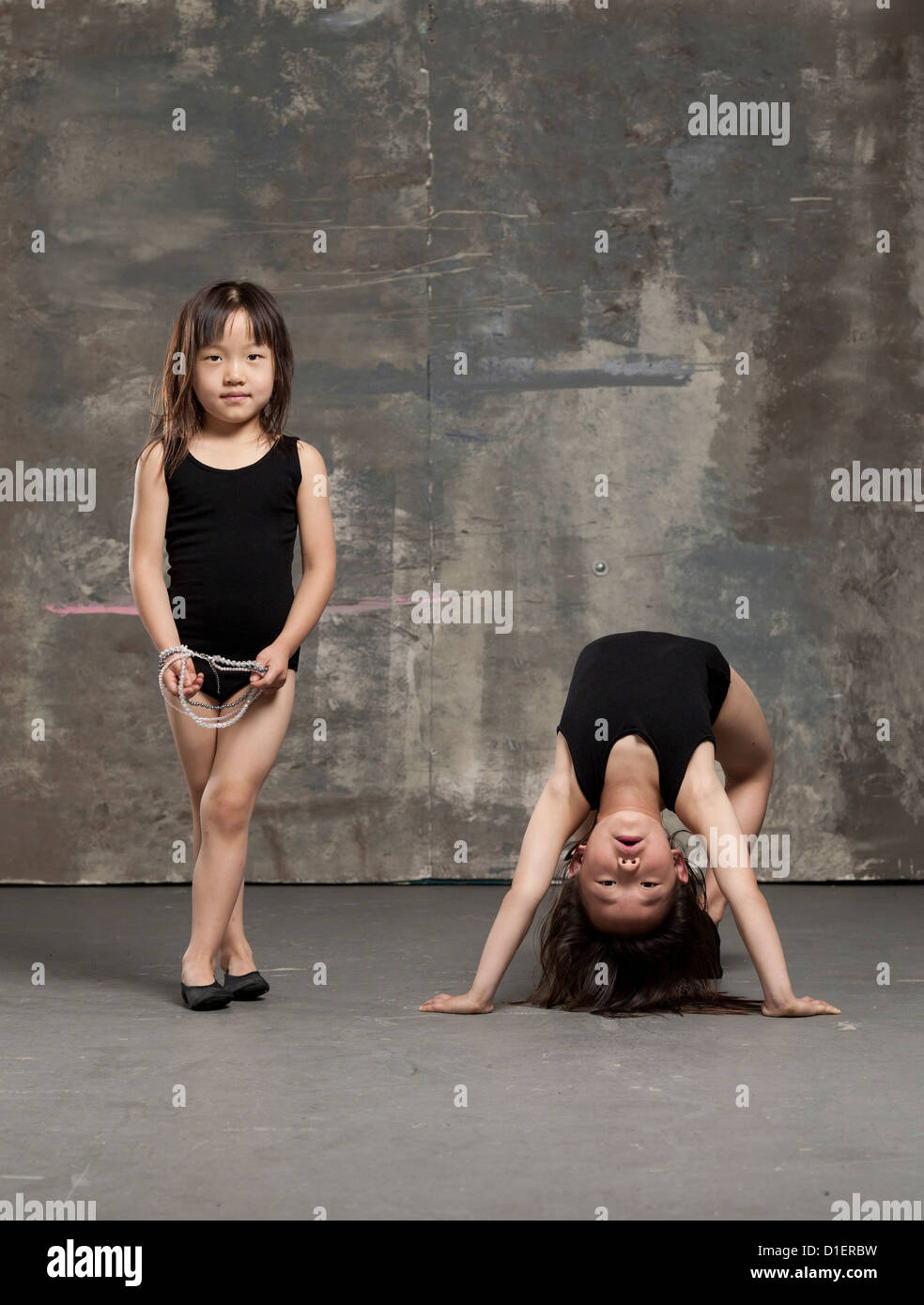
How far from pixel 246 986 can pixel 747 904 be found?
111cm

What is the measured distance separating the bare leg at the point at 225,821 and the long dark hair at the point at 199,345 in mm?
600

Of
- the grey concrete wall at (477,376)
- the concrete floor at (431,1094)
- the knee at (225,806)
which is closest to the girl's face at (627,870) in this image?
the concrete floor at (431,1094)

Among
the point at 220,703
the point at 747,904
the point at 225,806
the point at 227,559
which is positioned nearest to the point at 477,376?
the point at 227,559

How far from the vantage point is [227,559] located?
3.15m

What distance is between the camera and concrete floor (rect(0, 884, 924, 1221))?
75.0 inches

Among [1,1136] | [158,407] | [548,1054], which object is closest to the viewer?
[1,1136]

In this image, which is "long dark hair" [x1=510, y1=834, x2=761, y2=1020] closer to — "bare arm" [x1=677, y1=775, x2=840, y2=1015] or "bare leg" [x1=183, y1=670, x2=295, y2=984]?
"bare arm" [x1=677, y1=775, x2=840, y2=1015]

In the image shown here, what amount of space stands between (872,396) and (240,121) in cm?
244

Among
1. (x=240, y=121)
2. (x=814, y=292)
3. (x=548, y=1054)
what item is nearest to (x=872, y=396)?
(x=814, y=292)

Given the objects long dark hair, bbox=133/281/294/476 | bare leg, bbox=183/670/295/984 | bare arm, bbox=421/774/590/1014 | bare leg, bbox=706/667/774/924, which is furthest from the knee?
bare leg, bbox=706/667/774/924

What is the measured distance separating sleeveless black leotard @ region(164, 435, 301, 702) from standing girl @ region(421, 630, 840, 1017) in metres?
0.71

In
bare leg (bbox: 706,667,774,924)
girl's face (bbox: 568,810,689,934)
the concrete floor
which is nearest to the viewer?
the concrete floor
